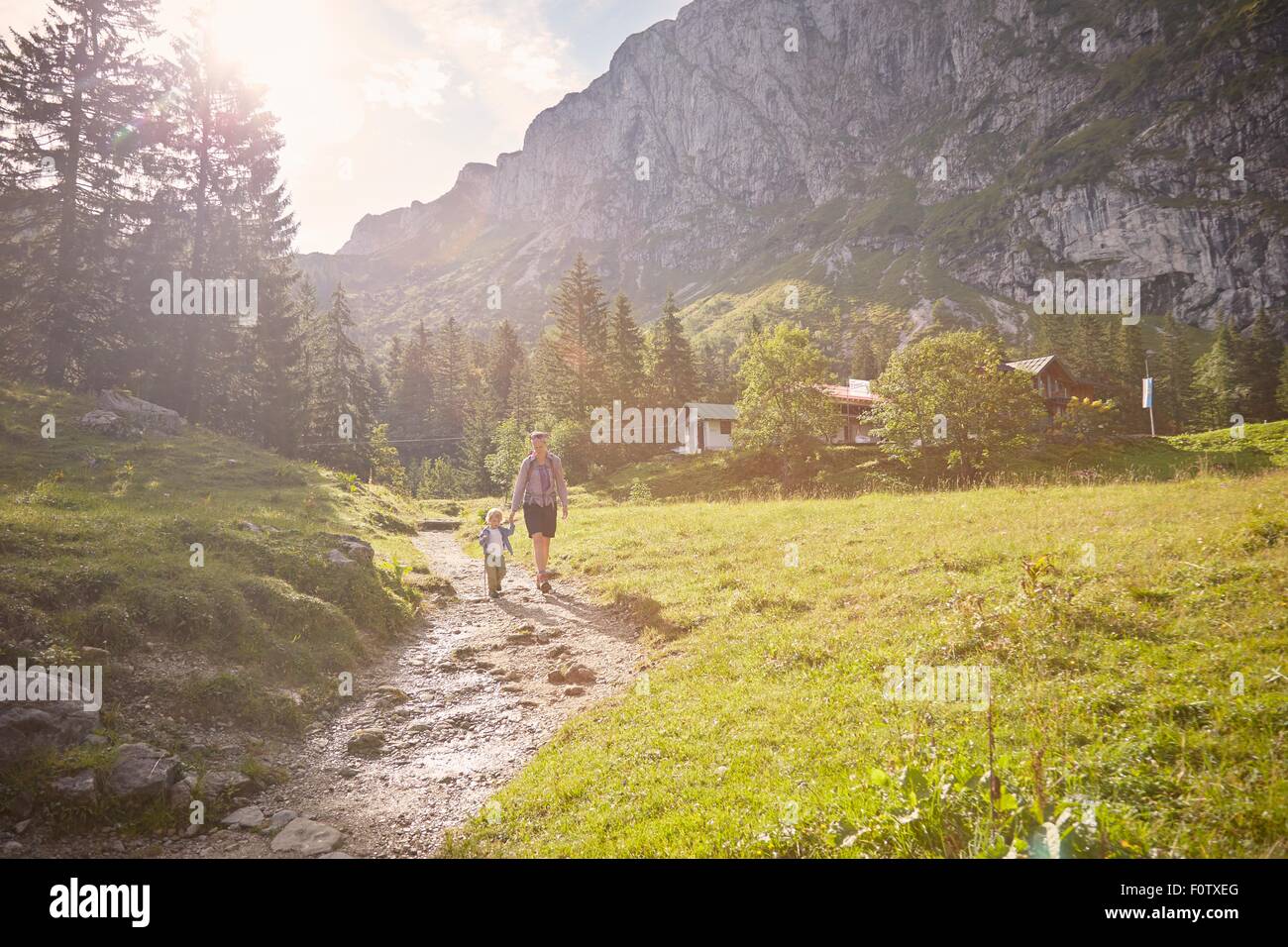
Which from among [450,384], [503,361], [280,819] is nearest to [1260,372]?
[503,361]

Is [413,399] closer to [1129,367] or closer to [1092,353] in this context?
[1092,353]

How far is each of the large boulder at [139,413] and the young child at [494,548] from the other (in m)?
18.3

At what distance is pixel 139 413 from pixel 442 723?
24703 mm

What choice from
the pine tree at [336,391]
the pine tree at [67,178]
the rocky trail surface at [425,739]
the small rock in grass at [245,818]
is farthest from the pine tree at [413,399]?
the small rock in grass at [245,818]

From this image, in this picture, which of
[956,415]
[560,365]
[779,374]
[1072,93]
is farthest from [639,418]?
[1072,93]

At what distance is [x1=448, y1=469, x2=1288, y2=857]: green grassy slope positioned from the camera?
3.59 m

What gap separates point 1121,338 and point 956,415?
67.0 m

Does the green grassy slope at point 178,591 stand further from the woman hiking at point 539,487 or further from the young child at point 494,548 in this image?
the woman hiking at point 539,487

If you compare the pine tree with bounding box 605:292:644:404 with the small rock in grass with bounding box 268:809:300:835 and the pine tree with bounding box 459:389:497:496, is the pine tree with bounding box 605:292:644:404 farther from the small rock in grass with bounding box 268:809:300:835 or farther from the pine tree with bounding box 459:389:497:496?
the small rock in grass with bounding box 268:809:300:835

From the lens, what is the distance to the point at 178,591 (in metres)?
8.16

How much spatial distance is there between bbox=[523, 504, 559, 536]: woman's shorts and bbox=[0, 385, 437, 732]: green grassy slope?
3.13 meters

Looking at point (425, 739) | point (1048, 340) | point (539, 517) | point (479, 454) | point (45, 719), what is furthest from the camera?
point (1048, 340)

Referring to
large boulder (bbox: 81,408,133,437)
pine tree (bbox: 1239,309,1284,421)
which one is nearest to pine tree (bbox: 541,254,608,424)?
large boulder (bbox: 81,408,133,437)

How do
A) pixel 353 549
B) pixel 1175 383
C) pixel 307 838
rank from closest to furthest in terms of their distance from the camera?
pixel 307 838 → pixel 353 549 → pixel 1175 383
